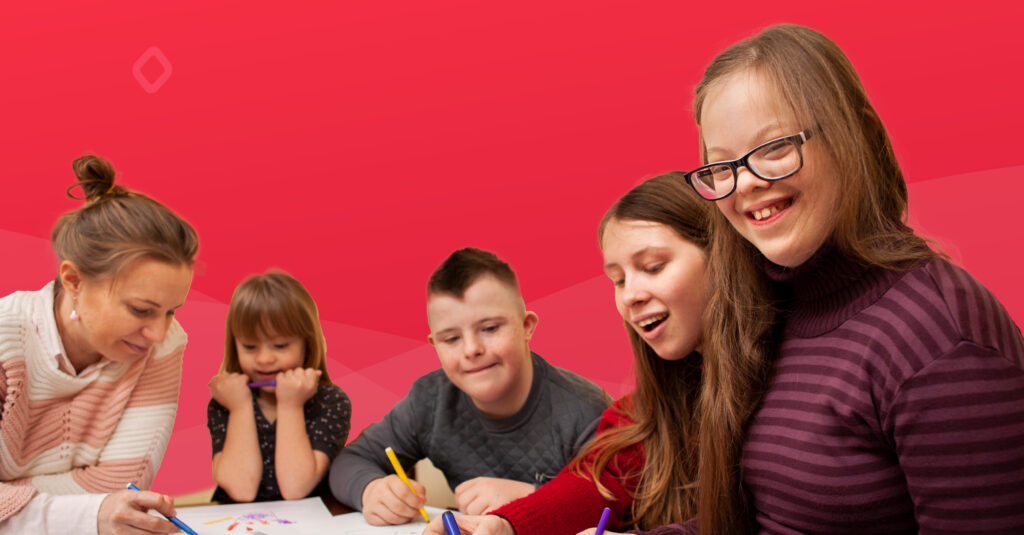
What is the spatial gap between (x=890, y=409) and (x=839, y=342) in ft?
0.36

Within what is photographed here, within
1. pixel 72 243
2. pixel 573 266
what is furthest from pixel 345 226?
pixel 72 243

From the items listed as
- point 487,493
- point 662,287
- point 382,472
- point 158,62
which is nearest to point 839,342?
point 662,287

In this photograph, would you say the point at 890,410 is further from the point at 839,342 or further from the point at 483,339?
the point at 483,339

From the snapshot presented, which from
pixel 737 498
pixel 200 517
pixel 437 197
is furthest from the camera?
pixel 437 197

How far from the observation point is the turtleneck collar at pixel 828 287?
3.08ft

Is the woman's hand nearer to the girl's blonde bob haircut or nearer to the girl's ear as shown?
the girl's ear

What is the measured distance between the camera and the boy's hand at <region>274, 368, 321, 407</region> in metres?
1.83

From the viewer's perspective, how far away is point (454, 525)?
118cm

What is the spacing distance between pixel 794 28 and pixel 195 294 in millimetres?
1786

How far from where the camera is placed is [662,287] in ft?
A: 4.05

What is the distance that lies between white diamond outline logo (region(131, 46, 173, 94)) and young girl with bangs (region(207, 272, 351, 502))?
712 millimetres

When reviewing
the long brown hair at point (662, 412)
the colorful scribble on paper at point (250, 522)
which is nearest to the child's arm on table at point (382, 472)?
the colorful scribble on paper at point (250, 522)

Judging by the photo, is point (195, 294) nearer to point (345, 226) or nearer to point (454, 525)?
point (345, 226)

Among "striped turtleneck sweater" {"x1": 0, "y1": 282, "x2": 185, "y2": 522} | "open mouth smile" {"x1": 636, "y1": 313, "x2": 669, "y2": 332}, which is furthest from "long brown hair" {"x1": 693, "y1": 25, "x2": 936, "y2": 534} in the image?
"striped turtleneck sweater" {"x1": 0, "y1": 282, "x2": 185, "y2": 522}
